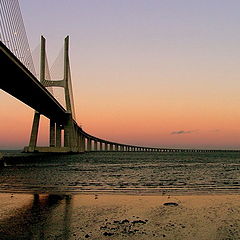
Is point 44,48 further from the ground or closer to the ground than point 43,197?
further from the ground

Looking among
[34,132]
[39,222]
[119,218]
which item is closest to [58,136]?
[34,132]

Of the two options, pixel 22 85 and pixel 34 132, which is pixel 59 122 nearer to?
pixel 34 132

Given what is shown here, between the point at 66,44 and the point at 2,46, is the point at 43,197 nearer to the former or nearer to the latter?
the point at 2,46

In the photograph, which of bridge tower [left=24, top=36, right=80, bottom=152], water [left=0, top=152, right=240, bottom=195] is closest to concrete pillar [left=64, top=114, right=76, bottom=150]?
bridge tower [left=24, top=36, right=80, bottom=152]

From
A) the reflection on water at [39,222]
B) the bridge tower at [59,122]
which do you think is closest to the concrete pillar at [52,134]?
the bridge tower at [59,122]

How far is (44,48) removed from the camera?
74.2 metres

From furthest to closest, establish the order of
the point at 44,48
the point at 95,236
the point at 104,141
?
the point at 104,141, the point at 44,48, the point at 95,236

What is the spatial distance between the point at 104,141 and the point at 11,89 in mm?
97166

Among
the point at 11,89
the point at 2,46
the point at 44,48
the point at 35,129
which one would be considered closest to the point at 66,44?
the point at 44,48

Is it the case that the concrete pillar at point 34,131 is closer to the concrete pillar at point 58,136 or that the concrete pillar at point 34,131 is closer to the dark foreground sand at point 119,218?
the concrete pillar at point 58,136

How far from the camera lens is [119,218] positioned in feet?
27.5

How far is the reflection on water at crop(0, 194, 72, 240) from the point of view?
6621 millimetres

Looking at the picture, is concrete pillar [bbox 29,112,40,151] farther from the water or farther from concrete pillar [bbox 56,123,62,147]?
the water

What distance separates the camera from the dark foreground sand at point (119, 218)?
6750mm
